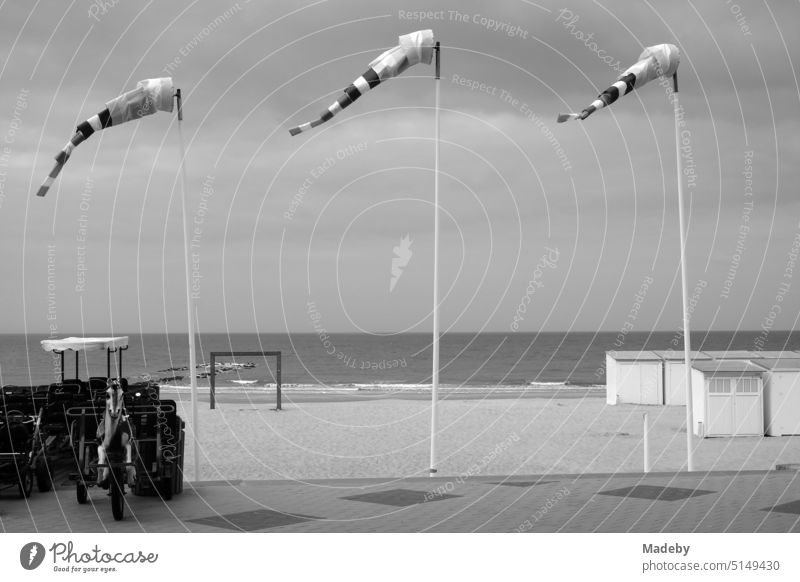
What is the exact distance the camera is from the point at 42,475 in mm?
11953

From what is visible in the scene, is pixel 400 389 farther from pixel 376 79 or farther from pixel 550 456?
pixel 376 79

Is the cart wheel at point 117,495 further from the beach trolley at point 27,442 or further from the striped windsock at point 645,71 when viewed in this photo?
the striped windsock at point 645,71

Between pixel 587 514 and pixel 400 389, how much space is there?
48312mm

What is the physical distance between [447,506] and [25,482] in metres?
5.24

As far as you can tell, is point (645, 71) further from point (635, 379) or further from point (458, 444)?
point (635, 379)

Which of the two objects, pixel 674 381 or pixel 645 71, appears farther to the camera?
pixel 674 381

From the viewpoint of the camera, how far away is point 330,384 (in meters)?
63.4

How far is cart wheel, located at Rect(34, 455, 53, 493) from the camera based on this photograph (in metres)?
12.0

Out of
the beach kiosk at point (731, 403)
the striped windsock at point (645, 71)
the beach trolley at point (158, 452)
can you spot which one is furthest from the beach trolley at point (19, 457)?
the beach kiosk at point (731, 403)

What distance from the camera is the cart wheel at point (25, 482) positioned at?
11.2 metres

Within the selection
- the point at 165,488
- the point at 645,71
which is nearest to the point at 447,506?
the point at 165,488

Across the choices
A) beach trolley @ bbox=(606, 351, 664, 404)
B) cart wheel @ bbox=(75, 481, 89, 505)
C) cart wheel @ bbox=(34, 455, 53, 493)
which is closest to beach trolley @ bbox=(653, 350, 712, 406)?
beach trolley @ bbox=(606, 351, 664, 404)

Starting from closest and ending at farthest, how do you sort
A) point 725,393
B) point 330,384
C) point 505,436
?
point 725,393 < point 505,436 < point 330,384
